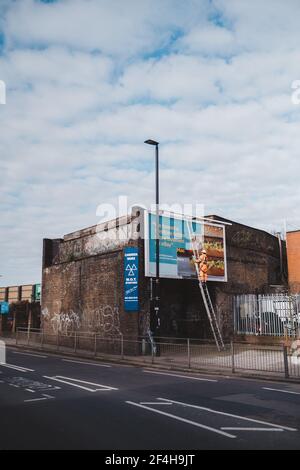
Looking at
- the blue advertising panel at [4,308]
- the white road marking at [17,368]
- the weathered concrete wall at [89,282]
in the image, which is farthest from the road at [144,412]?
the blue advertising panel at [4,308]

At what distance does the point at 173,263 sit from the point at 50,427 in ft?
50.8

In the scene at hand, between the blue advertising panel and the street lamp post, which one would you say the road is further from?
the blue advertising panel

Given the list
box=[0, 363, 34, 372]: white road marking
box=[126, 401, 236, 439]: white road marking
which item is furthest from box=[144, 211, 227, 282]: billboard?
box=[126, 401, 236, 439]: white road marking

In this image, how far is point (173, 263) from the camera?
22609 millimetres

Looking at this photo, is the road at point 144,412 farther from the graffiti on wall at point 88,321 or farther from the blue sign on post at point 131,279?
the graffiti on wall at point 88,321

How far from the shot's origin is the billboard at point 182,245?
2188 cm

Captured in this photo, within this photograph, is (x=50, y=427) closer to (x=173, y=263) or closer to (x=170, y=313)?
(x=173, y=263)

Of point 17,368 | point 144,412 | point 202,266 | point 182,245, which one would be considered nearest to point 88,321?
point 182,245

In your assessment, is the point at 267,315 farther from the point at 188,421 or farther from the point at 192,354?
the point at 188,421

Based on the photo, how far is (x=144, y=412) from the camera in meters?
8.81

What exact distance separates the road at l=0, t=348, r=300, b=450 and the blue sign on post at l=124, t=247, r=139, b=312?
6.71 metres

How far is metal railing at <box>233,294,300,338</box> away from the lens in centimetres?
2231

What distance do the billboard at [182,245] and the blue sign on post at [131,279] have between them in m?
0.56
